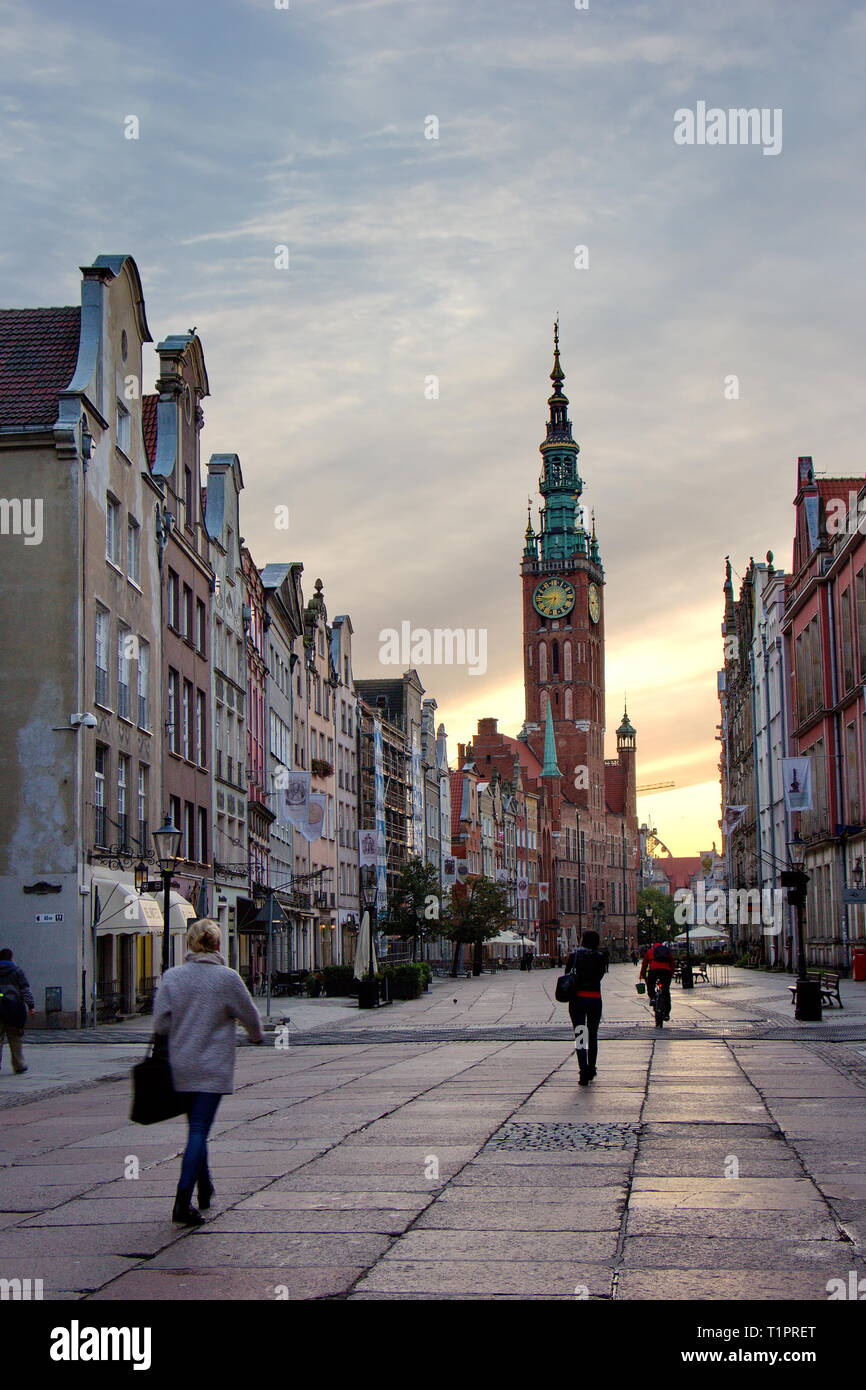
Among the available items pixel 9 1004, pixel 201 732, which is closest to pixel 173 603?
pixel 201 732

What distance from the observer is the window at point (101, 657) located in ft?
Answer: 108

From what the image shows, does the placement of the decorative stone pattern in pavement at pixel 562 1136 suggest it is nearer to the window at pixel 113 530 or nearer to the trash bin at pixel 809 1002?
the trash bin at pixel 809 1002

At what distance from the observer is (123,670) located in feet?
116

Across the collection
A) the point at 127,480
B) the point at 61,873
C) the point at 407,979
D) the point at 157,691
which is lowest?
the point at 407,979

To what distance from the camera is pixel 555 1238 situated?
27.0 feet

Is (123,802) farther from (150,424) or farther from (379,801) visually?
(379,801)

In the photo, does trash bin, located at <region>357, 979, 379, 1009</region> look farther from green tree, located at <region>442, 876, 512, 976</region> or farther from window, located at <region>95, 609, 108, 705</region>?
green tree, located at <region>442, 876, 512, 976</region>

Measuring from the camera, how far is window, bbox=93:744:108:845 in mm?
32312

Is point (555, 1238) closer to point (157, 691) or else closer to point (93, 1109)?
point (93, 1109)

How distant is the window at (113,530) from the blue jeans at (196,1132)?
26.0 metres

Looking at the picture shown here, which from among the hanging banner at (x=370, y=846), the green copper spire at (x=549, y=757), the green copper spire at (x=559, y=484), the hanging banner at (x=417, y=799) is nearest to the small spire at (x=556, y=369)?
the green copper spire at (x=559, y=484)

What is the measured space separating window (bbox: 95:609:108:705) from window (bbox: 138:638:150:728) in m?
3.01
